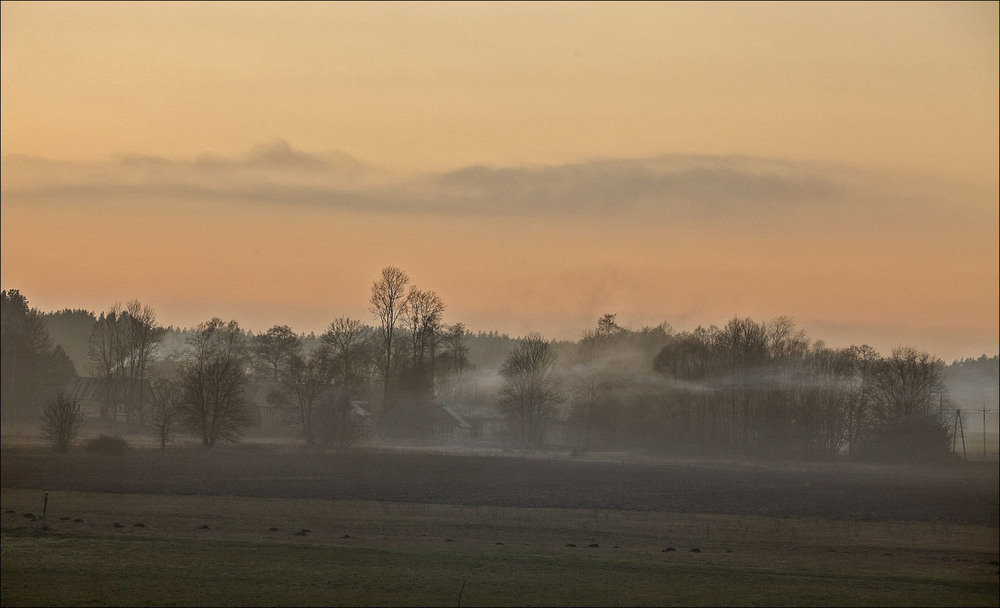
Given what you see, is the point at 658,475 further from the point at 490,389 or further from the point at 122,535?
the point at 490,389

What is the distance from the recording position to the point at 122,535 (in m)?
35.5

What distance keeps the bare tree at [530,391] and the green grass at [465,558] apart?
60292mm

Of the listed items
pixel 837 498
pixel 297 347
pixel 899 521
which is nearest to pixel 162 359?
pixel 297 347

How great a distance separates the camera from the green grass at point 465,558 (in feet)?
87.3

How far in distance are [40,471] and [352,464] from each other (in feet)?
70.4


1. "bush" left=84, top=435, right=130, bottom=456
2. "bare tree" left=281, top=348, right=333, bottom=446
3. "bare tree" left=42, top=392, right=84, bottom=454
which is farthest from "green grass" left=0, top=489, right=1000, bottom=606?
"bare tree" left=281, top=348, right=333, bottom=446

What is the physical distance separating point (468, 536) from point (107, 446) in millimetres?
42803

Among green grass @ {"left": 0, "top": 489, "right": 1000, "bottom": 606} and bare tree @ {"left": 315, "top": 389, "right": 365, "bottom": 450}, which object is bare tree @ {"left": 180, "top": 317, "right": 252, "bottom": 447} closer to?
bare tree @ {"left": 315, "top": 389, "right": 365, "bottom": 450}

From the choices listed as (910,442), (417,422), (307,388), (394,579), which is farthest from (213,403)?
(910,442)

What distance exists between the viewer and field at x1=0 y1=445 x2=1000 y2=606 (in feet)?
89.4

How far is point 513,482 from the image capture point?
63.7 metres

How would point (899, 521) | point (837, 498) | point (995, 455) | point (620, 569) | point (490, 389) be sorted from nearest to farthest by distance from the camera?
1. point (620, 569)
2. point (899, 521)
3. point (837, 498)
4. point (995, 455)
5. point (490, 389)

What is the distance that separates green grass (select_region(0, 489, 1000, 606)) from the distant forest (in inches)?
1671

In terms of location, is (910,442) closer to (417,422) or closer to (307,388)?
(417,422)
